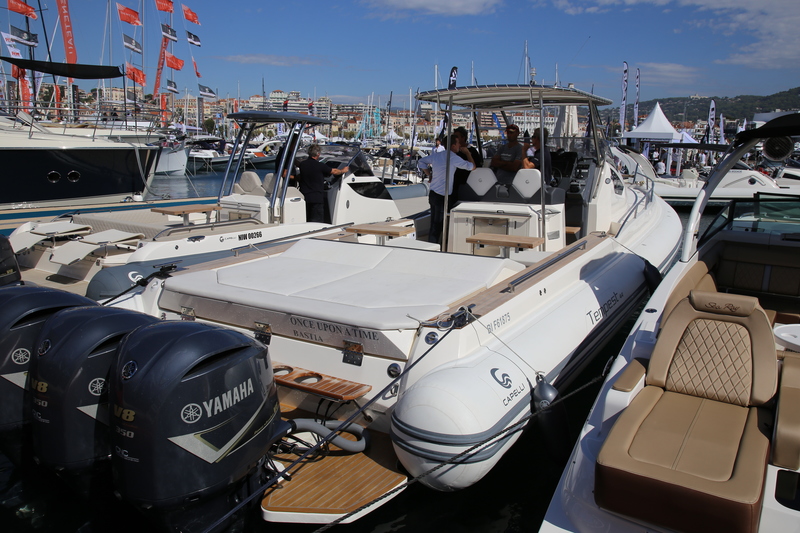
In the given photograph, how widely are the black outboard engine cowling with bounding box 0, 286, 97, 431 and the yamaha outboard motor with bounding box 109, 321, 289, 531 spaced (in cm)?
88

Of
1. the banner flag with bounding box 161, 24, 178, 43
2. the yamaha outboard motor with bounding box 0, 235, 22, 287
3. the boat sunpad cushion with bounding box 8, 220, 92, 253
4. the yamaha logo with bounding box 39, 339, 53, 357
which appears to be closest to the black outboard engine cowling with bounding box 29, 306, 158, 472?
the yamaha logo with bounding box 39, 339, 53, 357

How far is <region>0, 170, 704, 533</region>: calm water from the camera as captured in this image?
3365 millimetres

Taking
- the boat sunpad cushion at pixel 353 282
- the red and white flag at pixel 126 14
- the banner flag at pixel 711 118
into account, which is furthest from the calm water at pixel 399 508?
the banner flag at pixel 711 118

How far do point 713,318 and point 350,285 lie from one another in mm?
2356

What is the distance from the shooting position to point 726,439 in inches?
105

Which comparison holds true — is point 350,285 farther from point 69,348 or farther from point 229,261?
point 69,348

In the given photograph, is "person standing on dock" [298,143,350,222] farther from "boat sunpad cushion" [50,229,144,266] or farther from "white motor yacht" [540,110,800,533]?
"white motor yacht" [540,110,800,533]

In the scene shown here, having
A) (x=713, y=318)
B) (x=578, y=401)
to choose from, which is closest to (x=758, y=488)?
(x=713, y=318)

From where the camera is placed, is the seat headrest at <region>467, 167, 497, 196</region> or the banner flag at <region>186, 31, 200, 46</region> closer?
the seat headrest at <region>467, 167, 497, 196</region>

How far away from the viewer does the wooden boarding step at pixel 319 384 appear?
328cm

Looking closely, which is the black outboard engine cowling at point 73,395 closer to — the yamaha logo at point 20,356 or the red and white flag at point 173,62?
the yamaha logo at point 20,356

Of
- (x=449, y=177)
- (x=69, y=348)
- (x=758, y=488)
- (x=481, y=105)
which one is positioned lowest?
(x=758, y=488)

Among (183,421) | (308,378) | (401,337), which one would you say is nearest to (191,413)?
(183,421)

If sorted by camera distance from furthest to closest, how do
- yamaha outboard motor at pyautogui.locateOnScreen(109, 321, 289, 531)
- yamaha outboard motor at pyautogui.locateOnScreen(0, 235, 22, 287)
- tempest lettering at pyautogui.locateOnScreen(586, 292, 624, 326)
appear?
yamaha outboard motor at pyautogui.locateOnScreen(0, 235, 22, 287) → tempest lettering at pyautogui.locateOnScreen(586, 292, 624, 326) → yamaha outboard motor at pyautogui.locateOnScreen(109, 321, 289, 531)
